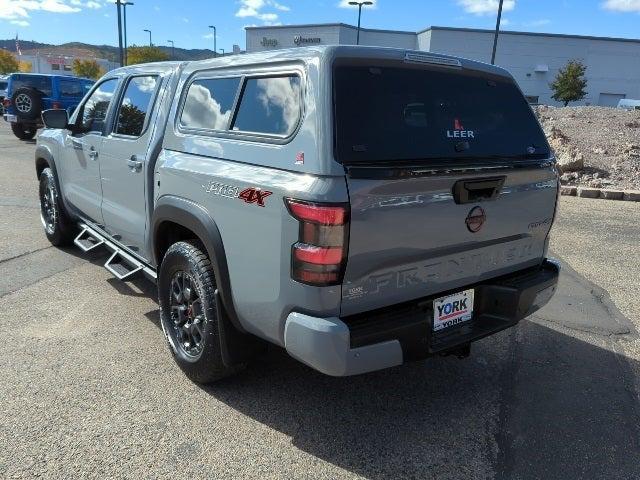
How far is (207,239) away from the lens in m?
2.82

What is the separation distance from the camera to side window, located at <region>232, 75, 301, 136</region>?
2568mm

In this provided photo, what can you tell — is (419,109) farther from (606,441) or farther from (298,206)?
(606,441)

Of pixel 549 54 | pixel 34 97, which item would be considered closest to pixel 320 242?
pixel 34 97

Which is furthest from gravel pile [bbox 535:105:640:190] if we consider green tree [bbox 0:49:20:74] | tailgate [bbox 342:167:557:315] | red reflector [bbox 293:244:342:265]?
green tree [bbox 0:49:20:74]

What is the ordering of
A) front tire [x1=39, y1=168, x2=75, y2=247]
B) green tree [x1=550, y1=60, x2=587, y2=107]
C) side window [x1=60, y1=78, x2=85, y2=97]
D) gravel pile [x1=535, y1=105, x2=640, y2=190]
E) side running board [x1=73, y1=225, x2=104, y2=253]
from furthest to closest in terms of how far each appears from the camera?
1. green tree [x1=550, y1=60, x2=587, y2=107]
2. side window [x1=60, y1=78, x2=85, y2=97]
3. gravel pile [x1=535, y1=105, x2=640, y2=190]
4. front tire [x1=39, y1=168, x2=75, y2=247]
5. side running board [x1=73, y1=225, x2=104, y2=253]

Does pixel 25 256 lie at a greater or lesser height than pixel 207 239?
Answer: lesser

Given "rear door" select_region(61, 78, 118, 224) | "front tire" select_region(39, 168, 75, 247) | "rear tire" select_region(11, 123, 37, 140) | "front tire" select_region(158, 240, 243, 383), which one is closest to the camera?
"front tire" select_region(158, 240, 243, 383)

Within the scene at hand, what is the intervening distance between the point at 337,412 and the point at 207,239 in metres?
1.22

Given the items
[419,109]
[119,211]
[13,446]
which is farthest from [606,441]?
[119,211]

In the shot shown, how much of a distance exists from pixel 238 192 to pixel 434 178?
0.96 m

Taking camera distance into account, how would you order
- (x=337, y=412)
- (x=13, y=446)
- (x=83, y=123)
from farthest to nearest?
(x=83, y=123), (x=337, y=412), (x=13, y=446)

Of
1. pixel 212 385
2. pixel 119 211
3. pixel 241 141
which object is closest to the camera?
pixel 241 141

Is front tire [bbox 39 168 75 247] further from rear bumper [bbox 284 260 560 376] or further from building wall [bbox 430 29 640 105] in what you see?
building wall [bbox 430 29 640 105]

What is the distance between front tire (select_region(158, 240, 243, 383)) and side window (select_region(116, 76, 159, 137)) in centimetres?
114
